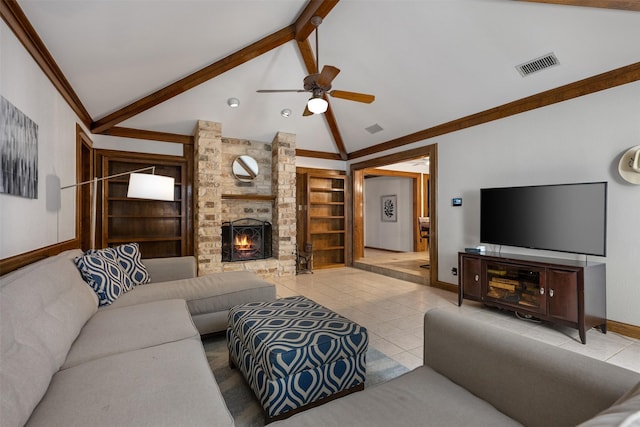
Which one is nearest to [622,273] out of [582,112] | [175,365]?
[582,112]

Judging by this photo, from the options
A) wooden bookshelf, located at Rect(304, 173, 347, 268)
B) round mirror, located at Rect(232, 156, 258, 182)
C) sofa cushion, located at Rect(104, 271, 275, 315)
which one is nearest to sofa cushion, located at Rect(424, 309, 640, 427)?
sofa cushion, located at Rect(104, 271, 275, 315)

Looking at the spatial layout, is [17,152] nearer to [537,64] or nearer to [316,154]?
[537,64]

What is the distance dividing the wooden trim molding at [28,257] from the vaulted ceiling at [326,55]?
5.18 feet

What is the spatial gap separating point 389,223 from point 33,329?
8358mm

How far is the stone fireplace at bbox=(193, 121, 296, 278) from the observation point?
193 inches

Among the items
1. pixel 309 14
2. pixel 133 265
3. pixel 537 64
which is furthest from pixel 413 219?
pixel 133 265

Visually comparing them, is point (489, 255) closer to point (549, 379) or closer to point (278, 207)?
point (549, 379)

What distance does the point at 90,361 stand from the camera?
1.42m

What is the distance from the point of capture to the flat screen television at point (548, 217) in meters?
2.86

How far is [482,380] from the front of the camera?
1.21 meters

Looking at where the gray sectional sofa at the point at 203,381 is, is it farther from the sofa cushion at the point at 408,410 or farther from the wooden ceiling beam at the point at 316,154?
the wooden ceiling beam at the point at 316,154

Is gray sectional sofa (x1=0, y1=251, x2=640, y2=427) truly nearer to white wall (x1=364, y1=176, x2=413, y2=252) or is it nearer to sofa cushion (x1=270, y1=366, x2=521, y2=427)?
sofa cushion (x1=270, y1=366, x2=521, y2=427)

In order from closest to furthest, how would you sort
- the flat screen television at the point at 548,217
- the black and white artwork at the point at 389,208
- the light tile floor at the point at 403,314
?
the light tile floor at the point at 403,314 → the flat screen television at the point at 548,217 → the black and white artwork at the point at 389,208

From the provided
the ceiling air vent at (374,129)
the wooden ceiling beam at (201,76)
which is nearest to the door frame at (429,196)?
the ceiling air vent at (374,129)
